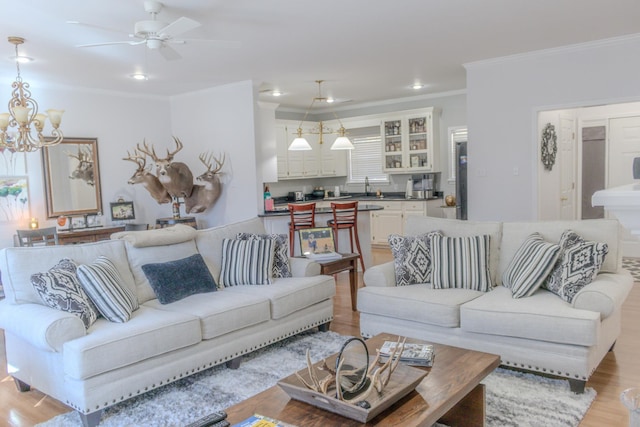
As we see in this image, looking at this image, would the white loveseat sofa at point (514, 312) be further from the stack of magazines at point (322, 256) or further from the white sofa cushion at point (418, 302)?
the stack of magazines at point (322, 256)

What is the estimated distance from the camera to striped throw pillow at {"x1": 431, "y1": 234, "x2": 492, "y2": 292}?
3.70 meters

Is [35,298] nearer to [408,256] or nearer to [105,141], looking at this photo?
[408,256]

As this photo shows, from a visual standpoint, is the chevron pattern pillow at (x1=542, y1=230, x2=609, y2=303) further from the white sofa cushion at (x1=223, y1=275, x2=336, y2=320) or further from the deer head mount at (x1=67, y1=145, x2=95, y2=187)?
the deer head mount at (x1=67, y1=145, x2=95, y2=187)

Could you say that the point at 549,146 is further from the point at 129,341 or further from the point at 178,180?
the point at 129,341

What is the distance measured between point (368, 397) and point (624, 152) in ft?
22.5

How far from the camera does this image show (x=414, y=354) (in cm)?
250

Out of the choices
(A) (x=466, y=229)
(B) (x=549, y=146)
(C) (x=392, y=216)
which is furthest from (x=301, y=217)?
(B) (x=549, y=146)

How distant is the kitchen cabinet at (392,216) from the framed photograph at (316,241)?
12.7 feet

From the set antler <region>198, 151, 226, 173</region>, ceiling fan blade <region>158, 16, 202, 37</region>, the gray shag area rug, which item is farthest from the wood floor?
antler <region>198, 151, 226, 173</region>

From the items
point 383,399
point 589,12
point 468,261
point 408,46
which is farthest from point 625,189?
point 408,46

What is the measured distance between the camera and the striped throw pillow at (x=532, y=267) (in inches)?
131

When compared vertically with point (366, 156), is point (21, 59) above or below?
above

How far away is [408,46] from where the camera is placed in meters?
5.04

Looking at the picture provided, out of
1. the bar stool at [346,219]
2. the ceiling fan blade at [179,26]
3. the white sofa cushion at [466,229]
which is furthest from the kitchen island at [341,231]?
the ceiling fan blade at [179,26]
